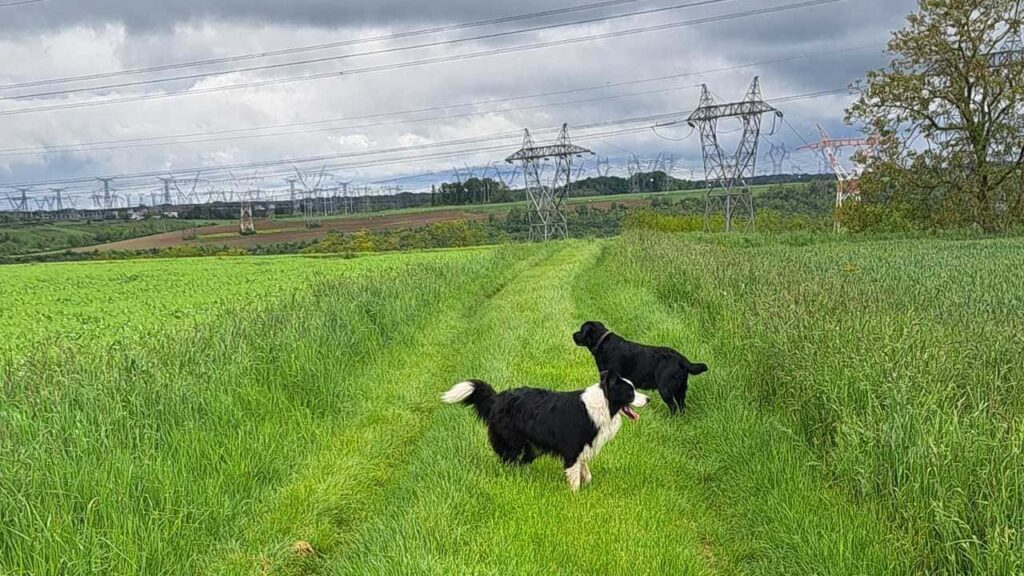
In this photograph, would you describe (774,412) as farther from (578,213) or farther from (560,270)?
(578,213)

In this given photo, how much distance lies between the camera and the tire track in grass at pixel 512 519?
12.8ft

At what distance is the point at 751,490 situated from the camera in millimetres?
4832

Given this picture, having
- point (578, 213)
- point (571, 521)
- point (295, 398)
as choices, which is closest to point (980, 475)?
point (571, 521)

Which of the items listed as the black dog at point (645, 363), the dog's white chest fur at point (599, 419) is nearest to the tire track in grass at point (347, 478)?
the dog's white chest fur at point (599, 419)

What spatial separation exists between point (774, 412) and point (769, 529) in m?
2.06

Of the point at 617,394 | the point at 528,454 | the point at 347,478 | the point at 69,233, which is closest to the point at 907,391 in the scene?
the point at 617,394

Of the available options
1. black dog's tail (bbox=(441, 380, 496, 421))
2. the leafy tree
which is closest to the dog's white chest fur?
black dog's tail (bbox=(441, 380, 496, 421))

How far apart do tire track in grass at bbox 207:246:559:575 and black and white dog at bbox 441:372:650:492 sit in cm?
106

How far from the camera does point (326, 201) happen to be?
289 feet

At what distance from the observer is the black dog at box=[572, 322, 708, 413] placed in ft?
22.0

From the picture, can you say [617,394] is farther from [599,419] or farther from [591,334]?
[591,334]

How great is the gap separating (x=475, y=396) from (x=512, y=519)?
1.34 meters

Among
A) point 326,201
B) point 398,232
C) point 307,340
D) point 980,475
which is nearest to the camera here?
point 980,475

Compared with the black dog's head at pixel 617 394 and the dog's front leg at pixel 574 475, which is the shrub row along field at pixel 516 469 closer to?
the dog's front leg at pixel 574 475
